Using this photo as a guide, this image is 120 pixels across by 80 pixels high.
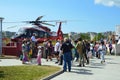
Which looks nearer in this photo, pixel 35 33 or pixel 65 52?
pixel 65 52

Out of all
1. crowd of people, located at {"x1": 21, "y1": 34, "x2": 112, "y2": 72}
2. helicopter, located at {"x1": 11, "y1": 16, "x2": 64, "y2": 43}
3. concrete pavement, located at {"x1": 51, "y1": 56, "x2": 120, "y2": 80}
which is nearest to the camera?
concrete pavement, located at {"x1": 51, "y1": 56, "x2": 120, "y2": 80}

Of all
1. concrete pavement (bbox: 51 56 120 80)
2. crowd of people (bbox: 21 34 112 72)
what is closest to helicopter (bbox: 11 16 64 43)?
crowd of people (bbox: 21 34 112 72)

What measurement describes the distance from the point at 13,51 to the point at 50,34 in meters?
11.5

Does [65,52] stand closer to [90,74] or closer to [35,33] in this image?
[90,74]

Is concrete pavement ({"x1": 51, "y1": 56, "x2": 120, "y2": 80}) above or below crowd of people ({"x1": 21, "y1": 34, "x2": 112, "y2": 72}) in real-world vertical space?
below

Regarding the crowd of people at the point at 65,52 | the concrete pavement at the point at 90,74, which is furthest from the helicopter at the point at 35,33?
the concrete pavement at the point at 90,74

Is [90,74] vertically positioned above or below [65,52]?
below

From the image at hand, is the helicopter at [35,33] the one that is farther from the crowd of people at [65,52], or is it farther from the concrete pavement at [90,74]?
the concrete pavement at [90,74]

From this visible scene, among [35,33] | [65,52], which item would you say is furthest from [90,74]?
[35,33]

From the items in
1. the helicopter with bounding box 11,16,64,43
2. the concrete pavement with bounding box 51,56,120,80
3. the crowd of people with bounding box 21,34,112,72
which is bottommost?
the concrete pavement with bounding box 51,56,120,80

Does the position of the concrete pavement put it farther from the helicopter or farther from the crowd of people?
the helicopter

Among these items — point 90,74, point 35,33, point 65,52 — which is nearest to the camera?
point 90,74

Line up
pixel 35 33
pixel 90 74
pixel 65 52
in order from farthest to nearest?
pixel 35 33, pixel 65 52, pixel 90 74

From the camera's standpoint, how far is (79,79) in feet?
53.9
